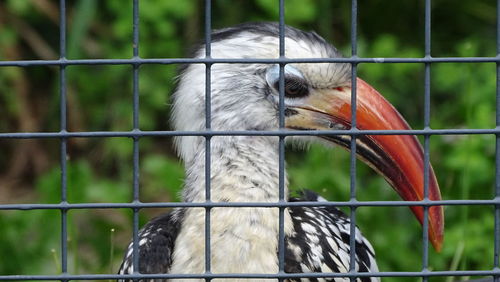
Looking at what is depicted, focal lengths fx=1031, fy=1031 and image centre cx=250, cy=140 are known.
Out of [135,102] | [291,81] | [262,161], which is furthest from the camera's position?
[291,81]

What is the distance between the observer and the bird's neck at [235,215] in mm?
2652

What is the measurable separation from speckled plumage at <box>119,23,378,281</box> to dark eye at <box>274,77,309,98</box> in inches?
0.9

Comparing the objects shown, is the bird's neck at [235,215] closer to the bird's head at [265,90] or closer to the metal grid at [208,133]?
the bird's head at [265,90]

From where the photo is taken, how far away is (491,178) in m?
4.11

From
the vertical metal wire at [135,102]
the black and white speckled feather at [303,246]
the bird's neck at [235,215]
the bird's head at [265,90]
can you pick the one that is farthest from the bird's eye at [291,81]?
the vertical metal wire at [135,102]

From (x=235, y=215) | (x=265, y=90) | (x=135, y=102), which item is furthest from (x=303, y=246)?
(x=135, y=102)

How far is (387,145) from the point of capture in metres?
2.79

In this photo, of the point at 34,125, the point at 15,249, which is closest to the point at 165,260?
the point at 15,249

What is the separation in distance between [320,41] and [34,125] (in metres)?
2.70

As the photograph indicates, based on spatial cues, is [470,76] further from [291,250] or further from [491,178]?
[291,250]

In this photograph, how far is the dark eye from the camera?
2.96 metres

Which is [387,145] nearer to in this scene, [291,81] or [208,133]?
[291,81]

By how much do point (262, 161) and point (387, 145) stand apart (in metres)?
0.34

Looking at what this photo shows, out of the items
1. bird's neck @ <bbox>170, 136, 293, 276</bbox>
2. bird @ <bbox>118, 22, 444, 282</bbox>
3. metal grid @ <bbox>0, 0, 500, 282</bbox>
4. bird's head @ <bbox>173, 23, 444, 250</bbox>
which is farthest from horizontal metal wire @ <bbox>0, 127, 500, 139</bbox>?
bird's head @ <bbox>173, 23, 444, 250</bbox>
